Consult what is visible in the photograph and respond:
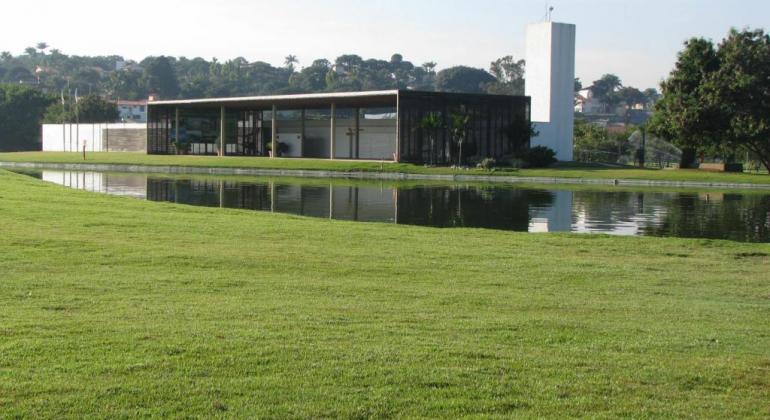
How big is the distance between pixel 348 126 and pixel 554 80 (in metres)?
20.3

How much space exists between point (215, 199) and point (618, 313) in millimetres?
28322

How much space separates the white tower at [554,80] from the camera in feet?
277

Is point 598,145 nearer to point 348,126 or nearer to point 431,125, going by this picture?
point 431,125

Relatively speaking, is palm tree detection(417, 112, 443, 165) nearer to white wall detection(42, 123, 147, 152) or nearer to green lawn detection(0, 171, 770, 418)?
white wall detection(42, 123, 147, 152)

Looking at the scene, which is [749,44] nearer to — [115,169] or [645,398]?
[115,169]

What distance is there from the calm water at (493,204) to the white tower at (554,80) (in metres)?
35.5

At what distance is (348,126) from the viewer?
89750 mm

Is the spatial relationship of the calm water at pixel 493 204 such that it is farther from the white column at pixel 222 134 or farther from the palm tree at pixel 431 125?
the white column at pixel 222 134

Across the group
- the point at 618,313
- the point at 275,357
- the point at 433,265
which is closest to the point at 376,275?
the point at 433,265

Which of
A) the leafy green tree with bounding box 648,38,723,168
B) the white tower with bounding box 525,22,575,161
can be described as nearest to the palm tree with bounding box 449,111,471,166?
the white tower with bounding box 525,22,575,161

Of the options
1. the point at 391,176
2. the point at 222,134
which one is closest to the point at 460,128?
the point at 391,176

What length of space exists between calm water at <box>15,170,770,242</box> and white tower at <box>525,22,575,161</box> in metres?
35.5

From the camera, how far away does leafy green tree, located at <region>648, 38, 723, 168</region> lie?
64.1 m

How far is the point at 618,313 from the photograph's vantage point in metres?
10.8
